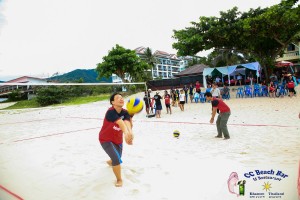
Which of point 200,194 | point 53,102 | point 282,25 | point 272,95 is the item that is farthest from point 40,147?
point 53,102

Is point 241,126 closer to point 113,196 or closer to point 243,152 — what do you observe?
point 243,152

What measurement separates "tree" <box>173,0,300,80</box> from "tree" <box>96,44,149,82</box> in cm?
1081

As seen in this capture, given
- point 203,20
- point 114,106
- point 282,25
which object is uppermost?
point 203,20

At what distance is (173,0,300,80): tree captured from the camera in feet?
38.9

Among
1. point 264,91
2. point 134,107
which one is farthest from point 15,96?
point 134,107

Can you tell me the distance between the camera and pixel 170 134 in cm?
613

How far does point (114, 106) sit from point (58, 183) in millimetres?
1388

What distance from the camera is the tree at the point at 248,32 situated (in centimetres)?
1185

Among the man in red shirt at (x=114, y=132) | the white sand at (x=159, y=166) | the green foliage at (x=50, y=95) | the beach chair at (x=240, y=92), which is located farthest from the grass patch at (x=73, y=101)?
the man in red shirt at (x=114, y=132)

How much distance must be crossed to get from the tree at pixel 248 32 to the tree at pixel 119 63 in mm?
10815

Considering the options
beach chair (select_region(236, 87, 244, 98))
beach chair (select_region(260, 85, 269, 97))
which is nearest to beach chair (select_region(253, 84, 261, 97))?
beach chair (select_region(260, 85, 269, 97))

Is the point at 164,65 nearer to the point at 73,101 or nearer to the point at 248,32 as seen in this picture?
the point at 73,101

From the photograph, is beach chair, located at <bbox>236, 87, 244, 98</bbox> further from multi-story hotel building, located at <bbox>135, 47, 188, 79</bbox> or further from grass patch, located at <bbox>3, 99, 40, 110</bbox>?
multi-story hotel building, located at <bbox>135, 47, 188, 79</bbox>

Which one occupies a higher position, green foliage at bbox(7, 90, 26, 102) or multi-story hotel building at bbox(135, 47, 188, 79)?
multi-story hotel building at bbox(135, 47, 188, 79)
